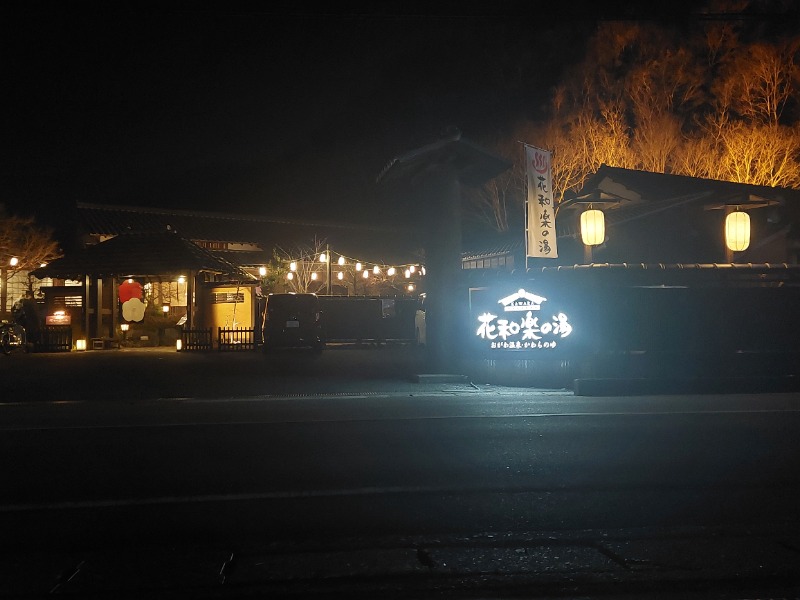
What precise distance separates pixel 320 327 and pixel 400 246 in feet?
60.6

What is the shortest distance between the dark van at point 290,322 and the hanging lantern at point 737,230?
43.8 ft

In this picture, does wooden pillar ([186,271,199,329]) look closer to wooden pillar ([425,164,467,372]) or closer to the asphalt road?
wooden pillar ([425,164,467,372])

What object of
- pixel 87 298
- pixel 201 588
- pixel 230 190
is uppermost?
pixel 230 190

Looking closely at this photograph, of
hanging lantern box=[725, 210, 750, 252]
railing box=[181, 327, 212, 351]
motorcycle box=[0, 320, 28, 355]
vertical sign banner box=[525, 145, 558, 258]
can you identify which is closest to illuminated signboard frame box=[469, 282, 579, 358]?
vertical sign banner box=[525, 145, 558, 258]

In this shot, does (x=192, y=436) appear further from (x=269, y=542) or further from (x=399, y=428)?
(x=269, y=542)

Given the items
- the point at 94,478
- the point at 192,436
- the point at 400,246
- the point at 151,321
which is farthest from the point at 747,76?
the point at 94,478

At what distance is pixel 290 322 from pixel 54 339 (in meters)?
10.2

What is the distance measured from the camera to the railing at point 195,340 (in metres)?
29.9

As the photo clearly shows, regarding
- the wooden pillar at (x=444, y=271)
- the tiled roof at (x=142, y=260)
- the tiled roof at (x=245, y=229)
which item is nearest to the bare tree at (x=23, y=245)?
the tiled roof at (x=245, y=229)

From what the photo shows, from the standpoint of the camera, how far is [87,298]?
32719 millimetres

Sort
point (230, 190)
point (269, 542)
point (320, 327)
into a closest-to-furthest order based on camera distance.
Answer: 1. point (269, 542)
2. point (320, 327)
3. point (230, 190)

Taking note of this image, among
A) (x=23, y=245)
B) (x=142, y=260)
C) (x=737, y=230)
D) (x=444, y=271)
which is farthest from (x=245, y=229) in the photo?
(x=737, y=230)

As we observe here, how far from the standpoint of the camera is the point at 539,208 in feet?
64.7

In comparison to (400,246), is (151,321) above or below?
below
